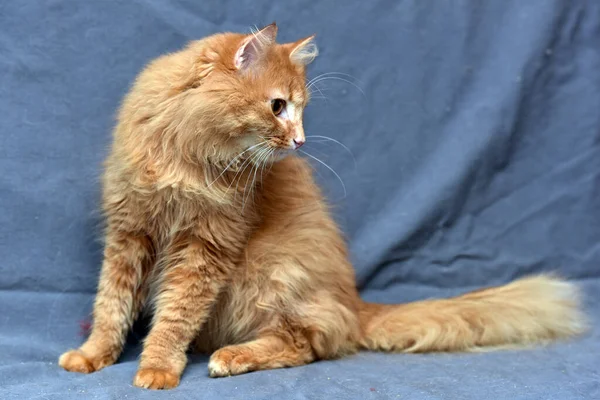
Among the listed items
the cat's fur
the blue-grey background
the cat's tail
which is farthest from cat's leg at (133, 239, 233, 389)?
the cat's tail

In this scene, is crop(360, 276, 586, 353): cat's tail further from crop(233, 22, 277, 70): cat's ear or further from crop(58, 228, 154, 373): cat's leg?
crop(233, 22, 277, 70): cat's ear

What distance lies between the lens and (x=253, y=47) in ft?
6.25

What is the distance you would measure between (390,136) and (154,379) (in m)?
1.28

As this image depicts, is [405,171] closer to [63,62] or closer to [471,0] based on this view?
[471,0]

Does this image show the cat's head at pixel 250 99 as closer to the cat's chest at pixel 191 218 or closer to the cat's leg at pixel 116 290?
the cat's chest at pixel 191 218

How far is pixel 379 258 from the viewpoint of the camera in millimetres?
2697

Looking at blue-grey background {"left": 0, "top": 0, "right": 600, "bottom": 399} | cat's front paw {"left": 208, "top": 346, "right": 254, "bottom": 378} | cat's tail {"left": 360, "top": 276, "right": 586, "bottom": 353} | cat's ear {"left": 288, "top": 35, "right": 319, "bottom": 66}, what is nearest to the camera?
cat's front paw {"left": 208, "top": 346, "right": 254, "bottom": 378}

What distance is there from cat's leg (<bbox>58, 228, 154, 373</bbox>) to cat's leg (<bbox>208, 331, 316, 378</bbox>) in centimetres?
30

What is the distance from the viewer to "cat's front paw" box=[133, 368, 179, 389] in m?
1.83

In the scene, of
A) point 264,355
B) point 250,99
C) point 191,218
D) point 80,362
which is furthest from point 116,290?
point 250,99

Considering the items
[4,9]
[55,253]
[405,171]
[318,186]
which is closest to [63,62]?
[4,9]

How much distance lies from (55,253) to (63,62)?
2.03 ft

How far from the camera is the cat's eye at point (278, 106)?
75.8 inches

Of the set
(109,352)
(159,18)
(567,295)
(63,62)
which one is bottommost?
(109,352)
